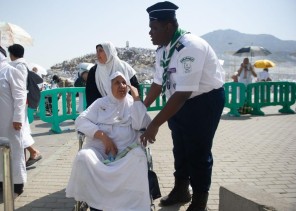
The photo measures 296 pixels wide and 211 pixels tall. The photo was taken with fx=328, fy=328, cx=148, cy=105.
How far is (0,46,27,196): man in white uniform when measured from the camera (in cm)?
406

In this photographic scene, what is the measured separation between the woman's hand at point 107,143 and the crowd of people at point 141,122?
1 centimetres

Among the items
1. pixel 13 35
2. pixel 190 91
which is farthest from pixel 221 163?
pixel 13 35

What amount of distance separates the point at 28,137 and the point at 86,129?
2.02 m

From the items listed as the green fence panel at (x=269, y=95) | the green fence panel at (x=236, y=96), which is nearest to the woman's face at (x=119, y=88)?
the green fence panel at (x=236, y=96)

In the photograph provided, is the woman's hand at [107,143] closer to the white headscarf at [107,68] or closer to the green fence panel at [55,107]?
the white headscarf at [107,68]

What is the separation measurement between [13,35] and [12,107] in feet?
22.5

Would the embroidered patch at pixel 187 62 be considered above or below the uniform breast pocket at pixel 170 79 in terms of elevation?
above

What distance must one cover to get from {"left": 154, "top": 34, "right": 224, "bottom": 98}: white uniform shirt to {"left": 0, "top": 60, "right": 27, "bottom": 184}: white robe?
1952mm

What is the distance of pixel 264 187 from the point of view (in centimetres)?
434

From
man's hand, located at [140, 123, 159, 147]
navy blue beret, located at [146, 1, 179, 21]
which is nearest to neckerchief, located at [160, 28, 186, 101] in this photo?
navy blue beret, located at [146, 1, 179, 21]

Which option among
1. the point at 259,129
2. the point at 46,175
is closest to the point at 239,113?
the point at 259,129

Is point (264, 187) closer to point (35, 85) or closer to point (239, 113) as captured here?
point (35, 85)

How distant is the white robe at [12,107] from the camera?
405 cm

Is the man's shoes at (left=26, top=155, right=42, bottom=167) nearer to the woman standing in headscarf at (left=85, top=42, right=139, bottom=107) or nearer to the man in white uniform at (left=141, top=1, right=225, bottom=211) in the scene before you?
the woman standing in headscarf at (left=85, top=42, right=139, bottom=107)
